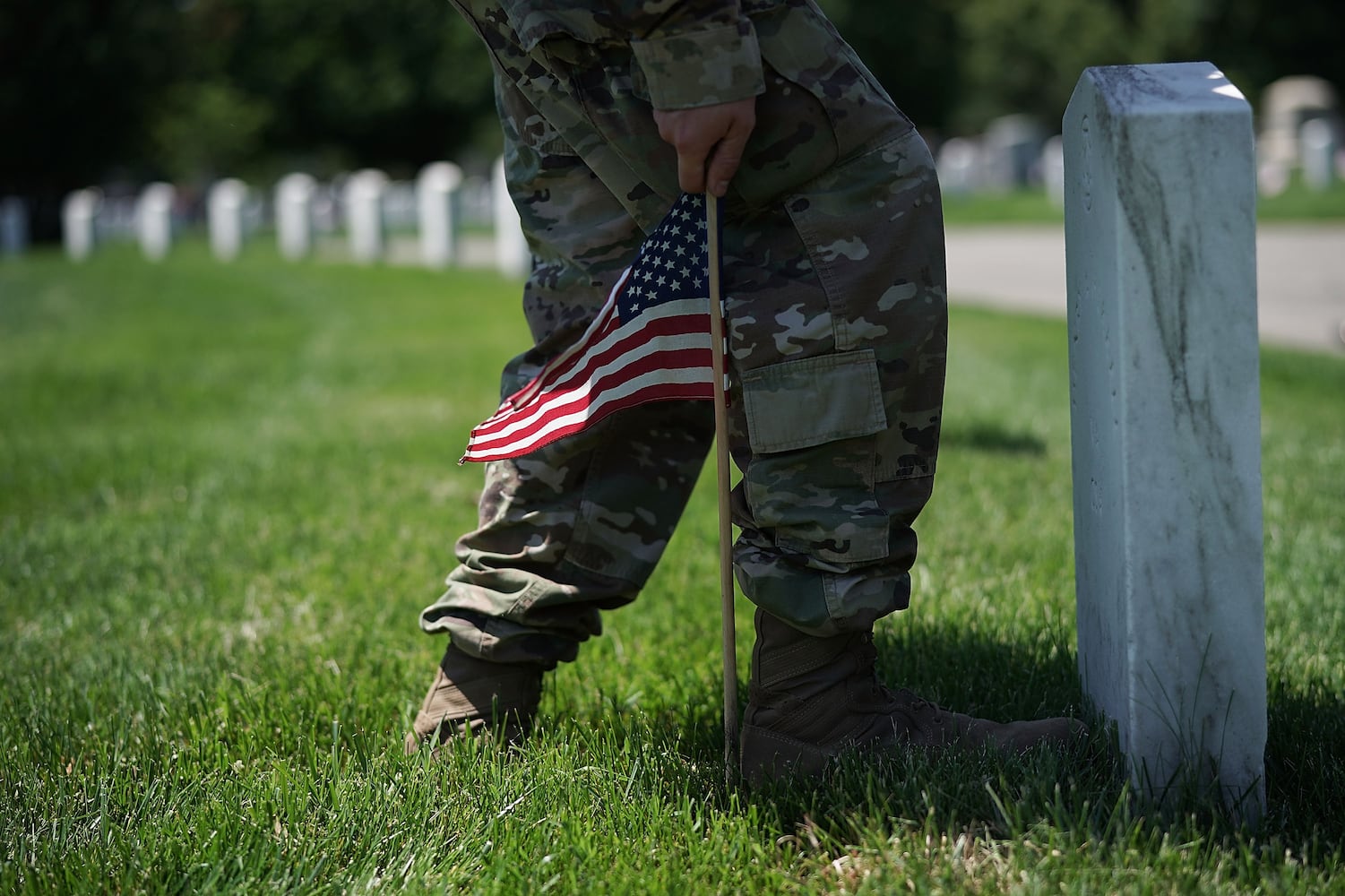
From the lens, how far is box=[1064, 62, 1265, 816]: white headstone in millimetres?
1685

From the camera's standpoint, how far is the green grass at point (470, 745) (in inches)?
69.1

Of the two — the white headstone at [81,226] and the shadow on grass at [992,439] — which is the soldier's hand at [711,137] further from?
A: the white headstone at [81,226]

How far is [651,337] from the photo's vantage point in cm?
203

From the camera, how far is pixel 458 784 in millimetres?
2035

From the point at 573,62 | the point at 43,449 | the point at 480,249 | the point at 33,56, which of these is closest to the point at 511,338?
the point at 43,449

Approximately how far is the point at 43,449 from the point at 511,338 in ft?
11.6

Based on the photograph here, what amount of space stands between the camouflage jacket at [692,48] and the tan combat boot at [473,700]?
106 centimetres

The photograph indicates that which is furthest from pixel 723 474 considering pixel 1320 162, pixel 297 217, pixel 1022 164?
pixel 1022 164

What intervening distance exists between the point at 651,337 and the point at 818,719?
0.66 meters

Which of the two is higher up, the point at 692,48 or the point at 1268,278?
the point at 692,48

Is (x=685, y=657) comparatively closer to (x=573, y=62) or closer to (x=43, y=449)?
(x=573, y=62)

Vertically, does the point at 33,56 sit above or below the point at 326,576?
above

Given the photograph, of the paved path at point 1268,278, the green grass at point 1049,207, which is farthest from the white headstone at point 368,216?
the green grass at point 1049,207

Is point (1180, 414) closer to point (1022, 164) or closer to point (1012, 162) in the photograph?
point (1012, 162)
